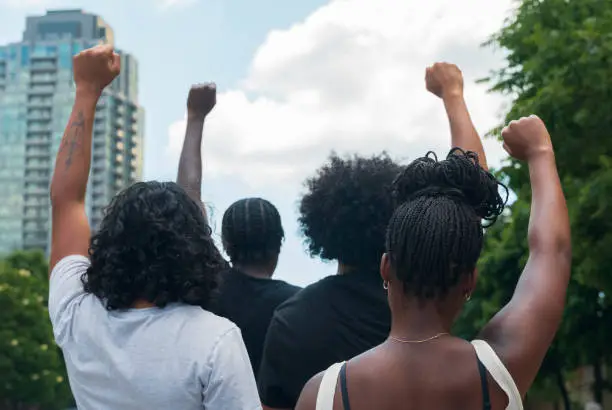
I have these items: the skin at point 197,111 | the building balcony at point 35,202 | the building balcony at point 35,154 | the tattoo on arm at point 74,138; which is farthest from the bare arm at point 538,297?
the building balcony at point 35,154

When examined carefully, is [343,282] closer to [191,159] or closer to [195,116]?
[191,159]

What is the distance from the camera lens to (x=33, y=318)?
51312mm

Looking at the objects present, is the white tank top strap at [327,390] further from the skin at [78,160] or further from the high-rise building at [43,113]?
the high-rise building at [43,113]

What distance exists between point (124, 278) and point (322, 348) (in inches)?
34.2

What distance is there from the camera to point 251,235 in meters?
4.33

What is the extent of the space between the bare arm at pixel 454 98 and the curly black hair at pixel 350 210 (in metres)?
0.34

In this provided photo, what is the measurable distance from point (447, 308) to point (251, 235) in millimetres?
1960

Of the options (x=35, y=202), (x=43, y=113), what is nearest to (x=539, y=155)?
(x=35, y=202)

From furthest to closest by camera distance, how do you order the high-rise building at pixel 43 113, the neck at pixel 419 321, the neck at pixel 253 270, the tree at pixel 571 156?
the high-rise building at pixel 43 113
the tree at pixel 571 156
the neck at pixel 253 270
the neck at pixel 419 321

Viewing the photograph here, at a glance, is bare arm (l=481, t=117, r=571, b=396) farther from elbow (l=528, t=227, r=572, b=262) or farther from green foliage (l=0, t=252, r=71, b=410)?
green foliage (l=0, t=252, r=71, b=410)

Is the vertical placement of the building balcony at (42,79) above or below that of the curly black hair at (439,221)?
above

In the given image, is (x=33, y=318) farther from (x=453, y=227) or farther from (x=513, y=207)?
(x=453, y=227)

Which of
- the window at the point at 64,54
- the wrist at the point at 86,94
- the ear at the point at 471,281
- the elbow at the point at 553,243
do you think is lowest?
the ear at the point at 471,281

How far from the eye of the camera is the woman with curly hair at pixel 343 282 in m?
3.44
